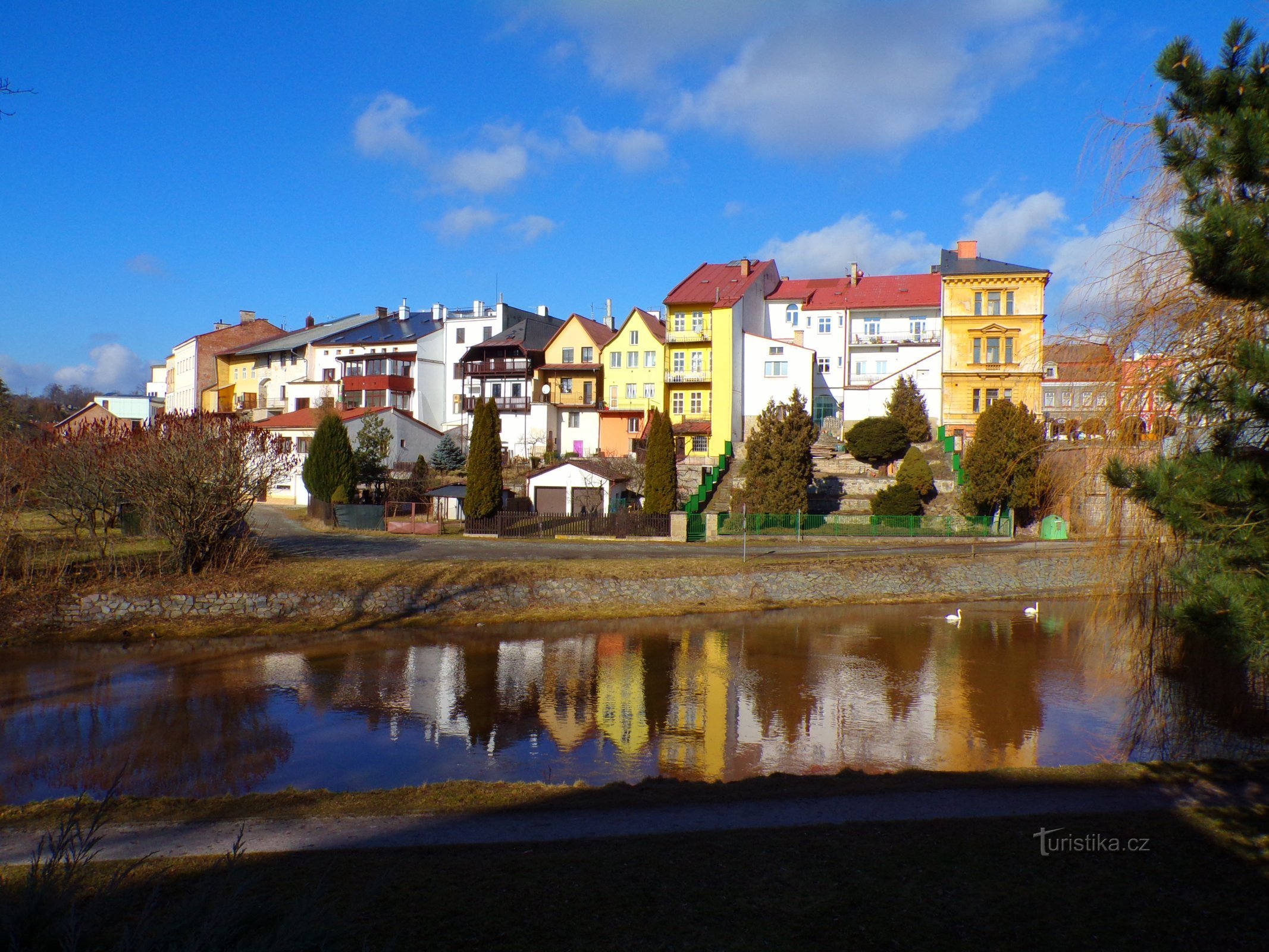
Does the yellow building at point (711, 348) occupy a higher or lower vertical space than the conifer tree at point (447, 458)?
higher

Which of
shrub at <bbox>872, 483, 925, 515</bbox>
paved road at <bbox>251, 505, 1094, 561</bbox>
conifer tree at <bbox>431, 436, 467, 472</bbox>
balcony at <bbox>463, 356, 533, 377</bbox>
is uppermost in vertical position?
balcony at <bbox>463, 356, 533, 377</bbox>

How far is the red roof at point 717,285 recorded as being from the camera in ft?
190

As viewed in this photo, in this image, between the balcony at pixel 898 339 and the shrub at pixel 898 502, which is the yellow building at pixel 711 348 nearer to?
the balcony at pixel 898 339

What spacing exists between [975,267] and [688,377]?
760 inches

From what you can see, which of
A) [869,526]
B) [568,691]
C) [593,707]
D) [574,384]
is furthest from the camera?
[574,384]

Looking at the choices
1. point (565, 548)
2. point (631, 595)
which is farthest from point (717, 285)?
point (631, 595)

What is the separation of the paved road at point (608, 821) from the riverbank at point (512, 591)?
14.0 m

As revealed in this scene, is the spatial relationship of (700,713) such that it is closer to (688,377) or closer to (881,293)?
(688,377)

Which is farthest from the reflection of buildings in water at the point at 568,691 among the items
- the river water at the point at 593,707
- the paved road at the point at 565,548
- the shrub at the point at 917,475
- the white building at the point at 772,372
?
the white building at the point at 772,372

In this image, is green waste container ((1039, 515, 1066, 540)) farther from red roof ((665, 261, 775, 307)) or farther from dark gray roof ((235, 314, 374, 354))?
dark gray roof ((235, 314, 374, 354))

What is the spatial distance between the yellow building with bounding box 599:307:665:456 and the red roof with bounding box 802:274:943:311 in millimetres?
11397

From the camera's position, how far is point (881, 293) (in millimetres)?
60406

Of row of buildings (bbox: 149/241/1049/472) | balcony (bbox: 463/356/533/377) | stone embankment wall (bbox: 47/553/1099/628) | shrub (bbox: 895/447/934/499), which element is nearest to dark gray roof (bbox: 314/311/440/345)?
row of buildings (bbox: 149/241/1049/472)

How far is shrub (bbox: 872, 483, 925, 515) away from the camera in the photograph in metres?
40.6
